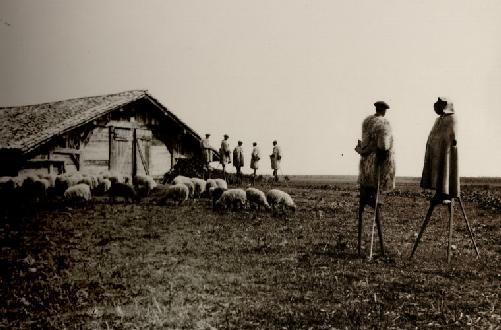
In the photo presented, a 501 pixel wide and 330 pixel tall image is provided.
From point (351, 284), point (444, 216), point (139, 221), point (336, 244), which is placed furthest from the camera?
point (444, 216)

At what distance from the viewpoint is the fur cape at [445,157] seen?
7.57m

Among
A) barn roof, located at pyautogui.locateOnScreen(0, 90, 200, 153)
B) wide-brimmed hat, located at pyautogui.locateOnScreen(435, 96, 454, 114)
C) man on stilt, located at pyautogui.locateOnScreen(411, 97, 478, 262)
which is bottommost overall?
man on stilt, located at pyautogui.locateOnScreen(411, 97, 478, 262)

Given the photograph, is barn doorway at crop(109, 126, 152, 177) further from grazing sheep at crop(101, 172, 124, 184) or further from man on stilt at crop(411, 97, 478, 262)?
man on stilt at crop(411, 97, 478, 262)

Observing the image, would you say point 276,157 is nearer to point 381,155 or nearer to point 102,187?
point 102,187

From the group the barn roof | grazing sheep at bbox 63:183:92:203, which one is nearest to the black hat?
grazing sheep at bbox 63:183:92:203

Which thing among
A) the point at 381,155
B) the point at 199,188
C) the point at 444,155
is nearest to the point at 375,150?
the point at 381,155

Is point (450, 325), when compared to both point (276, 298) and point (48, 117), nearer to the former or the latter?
point (276, 298)

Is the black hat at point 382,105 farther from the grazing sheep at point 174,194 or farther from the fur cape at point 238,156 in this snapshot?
the fur cape at point 238,156

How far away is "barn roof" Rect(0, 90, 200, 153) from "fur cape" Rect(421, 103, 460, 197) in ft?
51.7

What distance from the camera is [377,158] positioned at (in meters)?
7.97

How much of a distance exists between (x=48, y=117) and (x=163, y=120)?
18.4 ft

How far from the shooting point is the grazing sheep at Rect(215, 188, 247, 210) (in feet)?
48.2

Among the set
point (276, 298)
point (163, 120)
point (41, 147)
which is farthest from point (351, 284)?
point (163, 120)

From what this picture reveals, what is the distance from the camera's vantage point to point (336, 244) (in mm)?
9094
